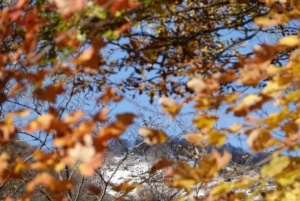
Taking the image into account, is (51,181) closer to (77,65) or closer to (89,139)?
(89,139)

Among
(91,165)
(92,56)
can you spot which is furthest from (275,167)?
(92,56)

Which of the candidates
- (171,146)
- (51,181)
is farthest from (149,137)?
(171,146)

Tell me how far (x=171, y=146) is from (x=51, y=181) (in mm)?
7884

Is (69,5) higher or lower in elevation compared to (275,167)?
higher

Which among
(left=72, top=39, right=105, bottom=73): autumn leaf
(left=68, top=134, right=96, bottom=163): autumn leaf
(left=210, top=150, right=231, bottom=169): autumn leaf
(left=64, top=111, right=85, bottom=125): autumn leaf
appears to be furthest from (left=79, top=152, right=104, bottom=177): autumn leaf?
(left=210, top=150, right=231, bottom=169): autumn leaf

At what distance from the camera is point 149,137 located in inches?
55.3

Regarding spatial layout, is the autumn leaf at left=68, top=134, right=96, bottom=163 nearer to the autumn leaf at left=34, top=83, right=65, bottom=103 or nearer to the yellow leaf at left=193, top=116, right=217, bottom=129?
the autumn leaf at left=34, top=83, right=65, bottom=103

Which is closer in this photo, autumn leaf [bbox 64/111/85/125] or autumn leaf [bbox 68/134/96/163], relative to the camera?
autumn leaf [bbox 68/134/96/163]

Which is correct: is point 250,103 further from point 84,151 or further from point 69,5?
point 69,5

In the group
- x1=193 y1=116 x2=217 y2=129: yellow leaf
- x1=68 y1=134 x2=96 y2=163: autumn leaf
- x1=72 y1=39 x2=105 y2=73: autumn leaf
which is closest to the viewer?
x1=68 y1=134 x2=96 y2=163: autumn leaf

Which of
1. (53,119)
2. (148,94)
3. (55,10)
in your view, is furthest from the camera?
(148,94)

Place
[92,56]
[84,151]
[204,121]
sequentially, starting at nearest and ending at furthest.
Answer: [84,151]
[92,56]
[204,121]

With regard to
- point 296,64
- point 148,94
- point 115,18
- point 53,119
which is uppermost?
point 115,18

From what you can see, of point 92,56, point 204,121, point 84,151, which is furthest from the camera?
point 204,121
